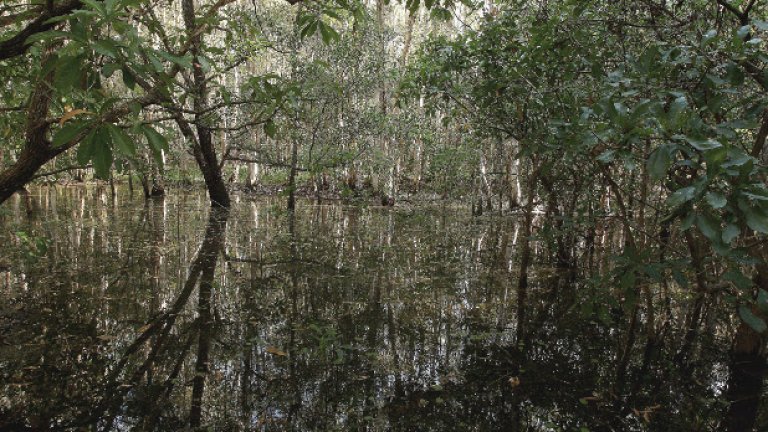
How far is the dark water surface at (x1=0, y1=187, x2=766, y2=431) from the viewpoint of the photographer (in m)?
3.56

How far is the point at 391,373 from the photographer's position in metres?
4.28

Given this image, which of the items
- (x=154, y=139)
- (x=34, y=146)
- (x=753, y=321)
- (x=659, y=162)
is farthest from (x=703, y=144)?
(x=34, y=146)

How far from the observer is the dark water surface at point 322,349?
356 cm

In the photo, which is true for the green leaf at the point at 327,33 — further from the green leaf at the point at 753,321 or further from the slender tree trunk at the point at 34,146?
the green leaf at the point at 753,321

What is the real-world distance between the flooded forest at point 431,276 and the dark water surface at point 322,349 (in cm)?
3

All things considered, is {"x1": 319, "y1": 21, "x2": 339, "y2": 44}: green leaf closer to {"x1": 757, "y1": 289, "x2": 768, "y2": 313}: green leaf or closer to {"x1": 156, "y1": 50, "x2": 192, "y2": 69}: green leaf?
{"x1": 156, "y1": 50, "x2": 192, "y2": 69}: green leaf

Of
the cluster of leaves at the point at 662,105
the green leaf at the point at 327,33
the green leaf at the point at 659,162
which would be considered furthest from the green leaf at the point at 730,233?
the green leaf at the point at 327,33

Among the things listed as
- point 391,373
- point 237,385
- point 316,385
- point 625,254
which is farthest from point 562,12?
point 237,385

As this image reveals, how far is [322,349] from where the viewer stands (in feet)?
15.3

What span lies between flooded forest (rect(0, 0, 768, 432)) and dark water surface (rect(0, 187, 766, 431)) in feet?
0.10

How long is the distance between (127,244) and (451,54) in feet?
23.7

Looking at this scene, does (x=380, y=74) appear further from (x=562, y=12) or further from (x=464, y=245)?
(x=562, y=12)

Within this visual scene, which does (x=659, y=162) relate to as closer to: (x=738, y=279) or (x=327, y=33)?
(x=738, y=279)

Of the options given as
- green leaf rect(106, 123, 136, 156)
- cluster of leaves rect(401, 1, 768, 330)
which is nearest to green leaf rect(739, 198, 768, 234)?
cluster of leaves rect(401, 1, 768, 330)
